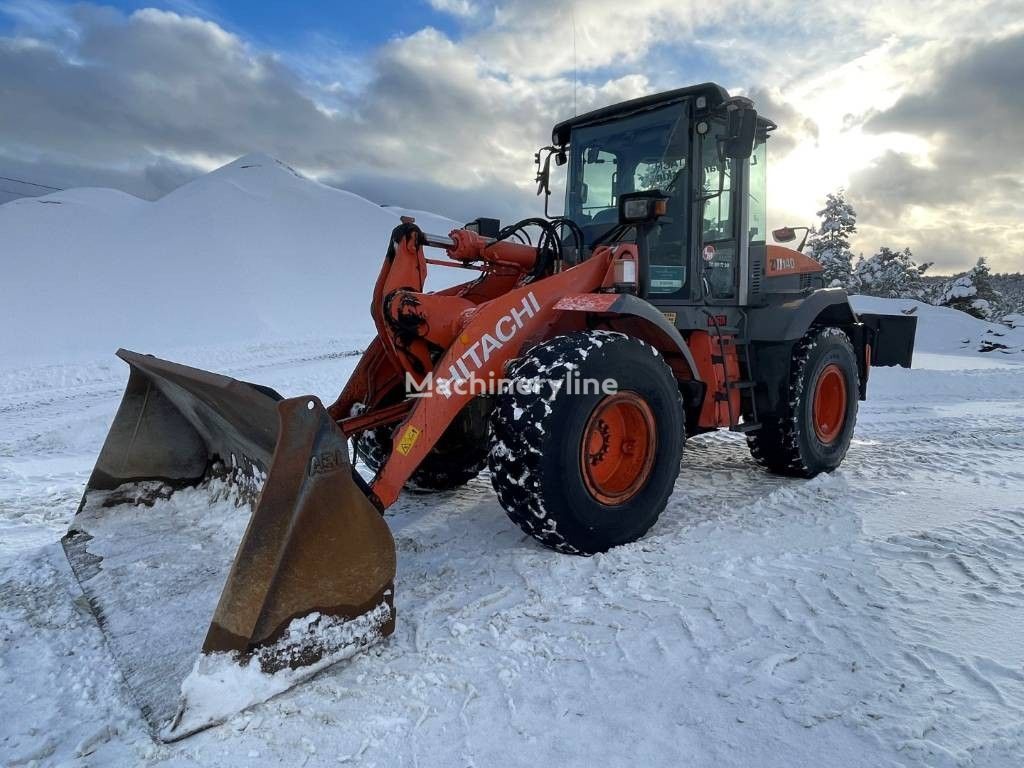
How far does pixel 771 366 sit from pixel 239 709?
4.08m

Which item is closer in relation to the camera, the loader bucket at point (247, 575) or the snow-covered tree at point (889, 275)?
the loader bucket at point (247, 575)

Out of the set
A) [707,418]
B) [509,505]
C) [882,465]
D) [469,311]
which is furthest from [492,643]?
[882,465]

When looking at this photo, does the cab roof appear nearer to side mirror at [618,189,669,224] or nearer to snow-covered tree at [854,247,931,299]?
side mirror at [618,189,669,224]

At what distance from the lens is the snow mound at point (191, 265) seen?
1634cm

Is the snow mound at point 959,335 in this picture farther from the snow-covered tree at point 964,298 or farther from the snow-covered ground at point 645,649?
the snow-covered ground at point 645,649

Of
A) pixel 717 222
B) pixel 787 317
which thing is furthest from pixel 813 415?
pixel 717 222

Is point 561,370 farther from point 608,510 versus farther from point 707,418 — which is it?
point 707,418

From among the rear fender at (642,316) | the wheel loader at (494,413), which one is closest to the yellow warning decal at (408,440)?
the wheel loader at (494,413)

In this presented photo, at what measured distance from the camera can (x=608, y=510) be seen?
3.35m

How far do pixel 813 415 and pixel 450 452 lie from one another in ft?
9.02

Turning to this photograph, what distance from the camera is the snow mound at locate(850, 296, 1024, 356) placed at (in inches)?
741

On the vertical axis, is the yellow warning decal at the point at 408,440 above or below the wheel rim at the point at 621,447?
above

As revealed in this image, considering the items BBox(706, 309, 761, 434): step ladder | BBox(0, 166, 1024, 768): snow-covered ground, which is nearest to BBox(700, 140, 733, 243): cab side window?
BBox(706, 309, 761, 434): step ladder

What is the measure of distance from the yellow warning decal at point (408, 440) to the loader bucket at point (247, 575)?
1.36 feet
